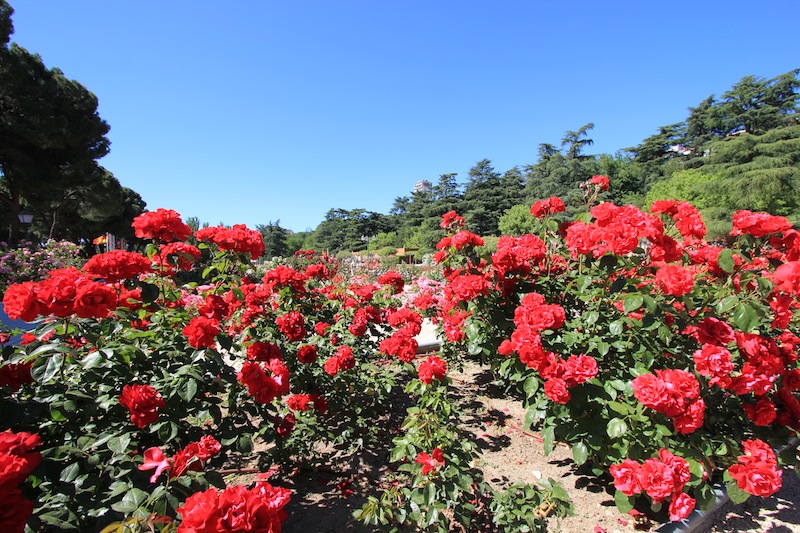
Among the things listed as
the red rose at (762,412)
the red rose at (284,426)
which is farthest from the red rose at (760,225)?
the red rose at (284,426)

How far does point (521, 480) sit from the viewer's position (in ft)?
7.48

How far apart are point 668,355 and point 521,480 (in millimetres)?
1158

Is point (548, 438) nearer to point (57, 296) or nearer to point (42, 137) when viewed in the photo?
point (57, 296)

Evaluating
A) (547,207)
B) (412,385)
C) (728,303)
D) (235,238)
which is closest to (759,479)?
(728,303)

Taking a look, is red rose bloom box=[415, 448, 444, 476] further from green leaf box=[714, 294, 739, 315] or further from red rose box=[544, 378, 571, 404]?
green leaf box=[714, 294, 739, 315]

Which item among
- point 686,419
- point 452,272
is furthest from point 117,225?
point 686,419

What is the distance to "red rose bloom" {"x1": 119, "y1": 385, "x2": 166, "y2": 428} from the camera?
1270 millimetres

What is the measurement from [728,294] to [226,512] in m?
2.22

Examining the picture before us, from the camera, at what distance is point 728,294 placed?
1.74 m

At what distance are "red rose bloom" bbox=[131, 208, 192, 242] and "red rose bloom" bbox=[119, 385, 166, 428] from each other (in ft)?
2.40

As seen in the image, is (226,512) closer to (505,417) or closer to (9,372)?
(9,372)

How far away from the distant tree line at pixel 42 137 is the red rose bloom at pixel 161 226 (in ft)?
44.7

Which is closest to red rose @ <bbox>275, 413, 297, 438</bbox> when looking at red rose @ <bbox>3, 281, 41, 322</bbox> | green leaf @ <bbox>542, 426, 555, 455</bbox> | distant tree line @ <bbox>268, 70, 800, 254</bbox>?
red rose @ <bbox>3, 281, 41, 322</bbox>

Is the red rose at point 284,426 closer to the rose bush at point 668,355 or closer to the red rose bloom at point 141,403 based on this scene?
the red rose bloom at point 141,403
